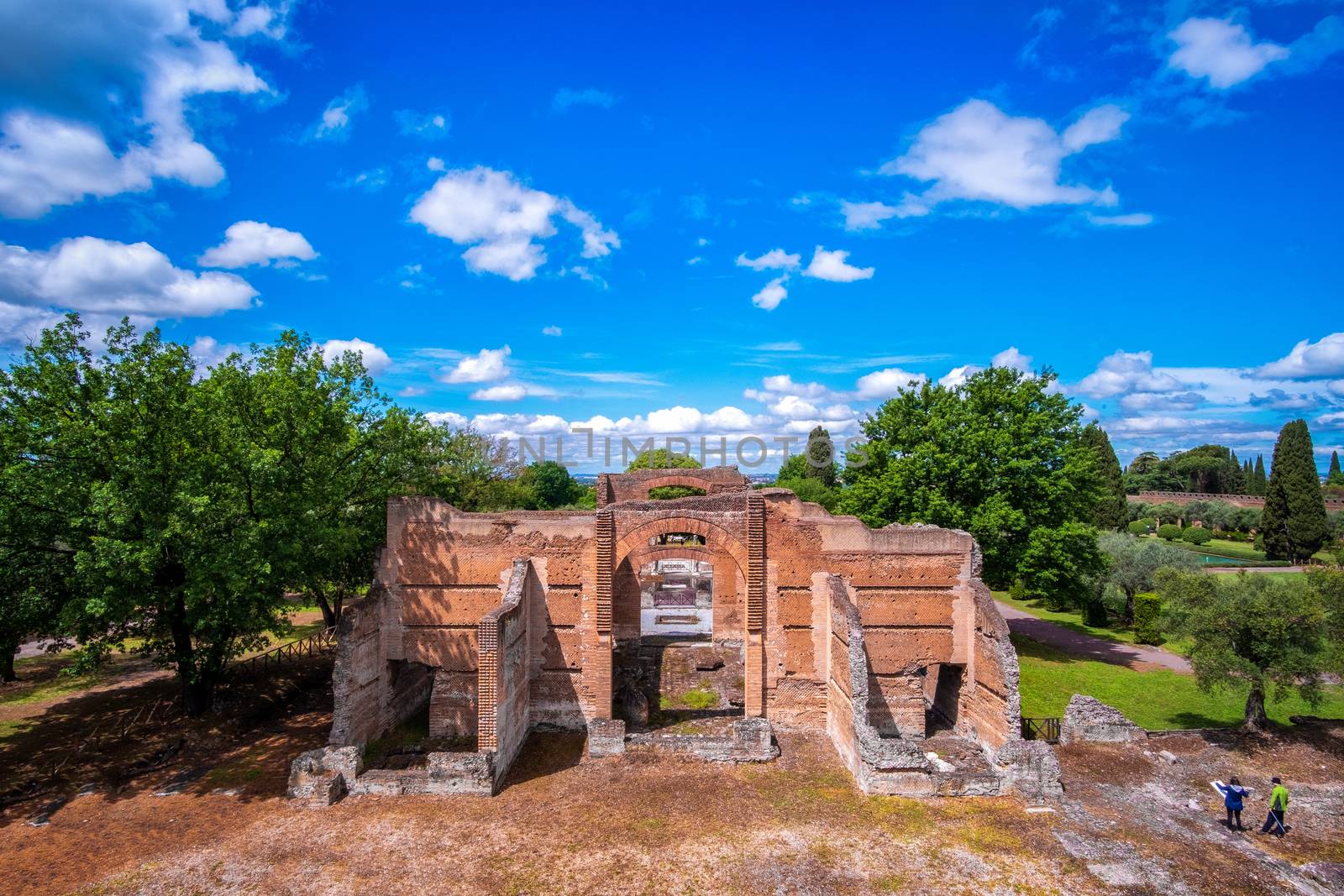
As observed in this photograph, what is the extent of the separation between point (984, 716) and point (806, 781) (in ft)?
15.7

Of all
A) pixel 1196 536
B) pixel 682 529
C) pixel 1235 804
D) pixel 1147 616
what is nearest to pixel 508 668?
pixel 682 529

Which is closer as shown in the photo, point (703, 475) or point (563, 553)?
point (563, 553)

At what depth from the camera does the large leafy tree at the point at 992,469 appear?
23000 millimetres

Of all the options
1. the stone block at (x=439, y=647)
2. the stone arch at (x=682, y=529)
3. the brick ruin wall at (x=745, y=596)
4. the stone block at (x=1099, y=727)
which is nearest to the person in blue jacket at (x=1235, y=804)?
the stone block at (x=1099, y=727)

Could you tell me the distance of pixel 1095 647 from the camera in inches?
1031

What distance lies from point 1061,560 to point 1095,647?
21.6ft

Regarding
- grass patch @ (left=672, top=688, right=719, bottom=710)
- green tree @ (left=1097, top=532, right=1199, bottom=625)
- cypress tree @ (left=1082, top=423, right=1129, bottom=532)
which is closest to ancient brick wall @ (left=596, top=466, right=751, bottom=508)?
grass patch @ (left=672, top=688, right=719, bottom=710)

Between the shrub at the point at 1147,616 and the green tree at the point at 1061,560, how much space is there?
199 inches

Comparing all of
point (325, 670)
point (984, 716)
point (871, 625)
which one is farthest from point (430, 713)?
point (984, 716)

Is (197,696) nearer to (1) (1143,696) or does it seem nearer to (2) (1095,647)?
(1) (1143,696)

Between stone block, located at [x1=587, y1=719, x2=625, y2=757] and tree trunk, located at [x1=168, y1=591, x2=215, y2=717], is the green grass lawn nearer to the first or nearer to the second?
stone block, located at [x1=587, y1=719, x2=625, y2=757]

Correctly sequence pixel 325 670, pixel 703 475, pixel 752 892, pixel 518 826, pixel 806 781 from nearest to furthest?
1. pixel 752 892
2. pixel 518 826
3. pixel 806 781
4. pixel 325 670
5. pixel 703 475

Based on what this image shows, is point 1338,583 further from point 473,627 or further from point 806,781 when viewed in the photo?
point 473,627

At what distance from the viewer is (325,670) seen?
20750 millimetres
